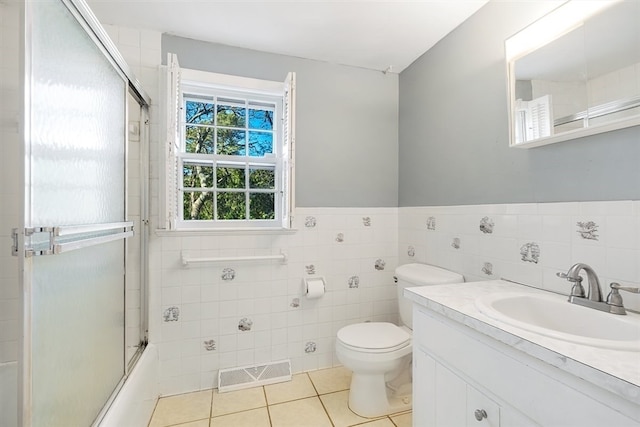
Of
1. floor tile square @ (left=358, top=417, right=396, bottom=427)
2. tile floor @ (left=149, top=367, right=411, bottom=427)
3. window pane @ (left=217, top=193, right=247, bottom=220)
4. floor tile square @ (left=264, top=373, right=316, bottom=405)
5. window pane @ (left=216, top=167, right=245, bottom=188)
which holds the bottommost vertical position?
floor tile square @ (left=358, top=417, right=396, bottom=427)

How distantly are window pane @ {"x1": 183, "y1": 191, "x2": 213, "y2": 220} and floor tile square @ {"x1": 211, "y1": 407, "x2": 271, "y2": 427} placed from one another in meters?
1.21

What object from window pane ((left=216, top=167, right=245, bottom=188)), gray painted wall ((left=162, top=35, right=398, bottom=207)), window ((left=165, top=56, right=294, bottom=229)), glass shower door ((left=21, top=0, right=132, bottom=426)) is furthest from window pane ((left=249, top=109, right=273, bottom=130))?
glass shower door ((left=21, top=0, right=132, bottom=426))

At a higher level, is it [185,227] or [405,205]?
[405,205]

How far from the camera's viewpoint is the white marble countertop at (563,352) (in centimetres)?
60

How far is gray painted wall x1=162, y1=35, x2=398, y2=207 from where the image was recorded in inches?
79.3

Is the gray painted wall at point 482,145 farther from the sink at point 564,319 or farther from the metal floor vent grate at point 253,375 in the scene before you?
the metal floor vent grate at point 253,375

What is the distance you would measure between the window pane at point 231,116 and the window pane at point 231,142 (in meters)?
0.05

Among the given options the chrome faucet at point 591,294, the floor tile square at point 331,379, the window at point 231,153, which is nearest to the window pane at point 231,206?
the window at point 231,153

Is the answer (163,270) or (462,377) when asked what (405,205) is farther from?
(163,270)

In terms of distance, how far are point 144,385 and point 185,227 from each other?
0.91 metres

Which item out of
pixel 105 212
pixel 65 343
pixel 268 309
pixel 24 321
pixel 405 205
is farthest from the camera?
pixel 405 205

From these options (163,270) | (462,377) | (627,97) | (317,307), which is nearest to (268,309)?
(317,307)

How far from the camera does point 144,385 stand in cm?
155

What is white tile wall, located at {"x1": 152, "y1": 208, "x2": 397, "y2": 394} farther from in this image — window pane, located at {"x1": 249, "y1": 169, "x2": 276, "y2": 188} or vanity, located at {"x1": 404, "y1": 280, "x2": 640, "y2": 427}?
vanity, located at {"x1": 404, "y1": 280, "x2": 640, "y2": 427}
